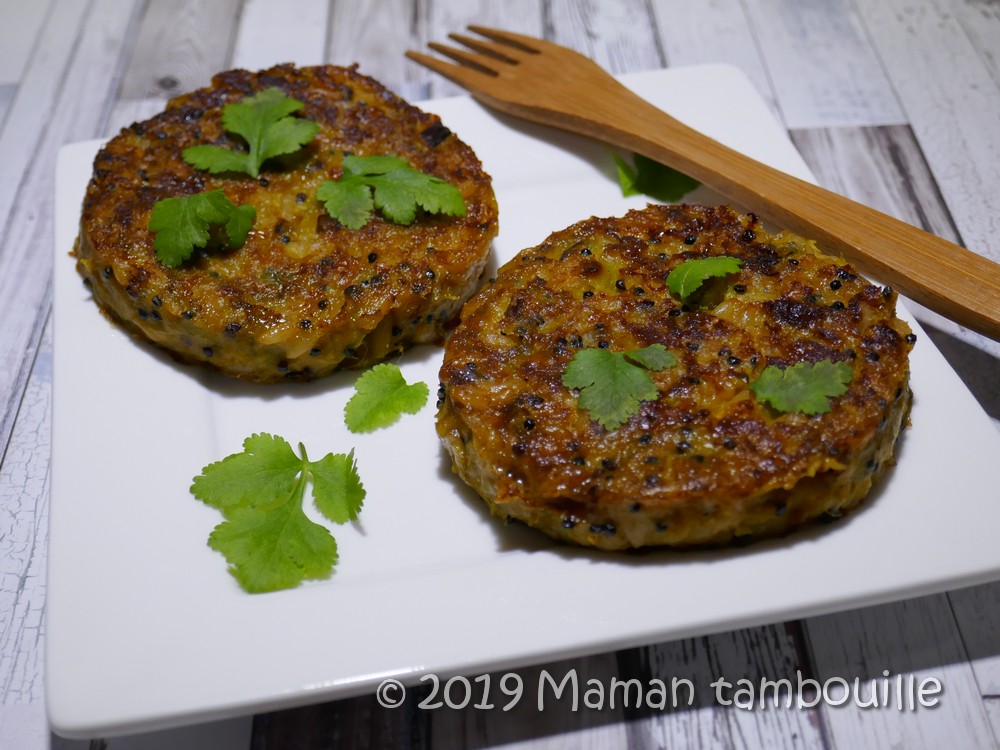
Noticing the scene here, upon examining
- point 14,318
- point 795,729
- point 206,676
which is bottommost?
point 14,318

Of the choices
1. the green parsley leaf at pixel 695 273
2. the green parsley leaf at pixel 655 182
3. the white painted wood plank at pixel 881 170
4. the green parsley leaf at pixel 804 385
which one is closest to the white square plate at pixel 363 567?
the green parsley leaf at pixel 804 385

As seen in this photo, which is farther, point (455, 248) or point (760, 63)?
point (760, 63)

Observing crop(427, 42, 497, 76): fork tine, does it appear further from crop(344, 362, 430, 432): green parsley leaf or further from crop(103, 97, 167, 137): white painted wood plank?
crop(344, 362, 430, 432): green parsley leaf

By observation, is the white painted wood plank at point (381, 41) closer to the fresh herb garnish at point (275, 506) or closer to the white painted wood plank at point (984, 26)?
the fresh herb garnish at point (275, 506)

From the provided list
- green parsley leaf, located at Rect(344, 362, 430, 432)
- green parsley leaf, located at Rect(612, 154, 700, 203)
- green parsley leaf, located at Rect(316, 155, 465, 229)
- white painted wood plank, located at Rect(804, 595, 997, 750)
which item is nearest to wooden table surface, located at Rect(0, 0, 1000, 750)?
white painted wood plank, located at Rect(804, 595, 997, 750)

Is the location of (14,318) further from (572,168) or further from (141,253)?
(572,168)

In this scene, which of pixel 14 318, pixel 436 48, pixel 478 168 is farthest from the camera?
pixel 436 48

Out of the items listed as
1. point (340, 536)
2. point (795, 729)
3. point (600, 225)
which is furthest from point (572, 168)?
point (795, 729)
